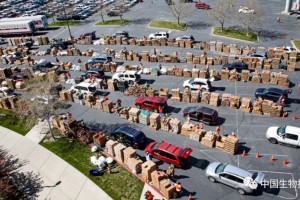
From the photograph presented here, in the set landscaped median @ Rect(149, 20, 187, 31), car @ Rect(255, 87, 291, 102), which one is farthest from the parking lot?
landscaped median @ Rect(149, 20, 187, 31)

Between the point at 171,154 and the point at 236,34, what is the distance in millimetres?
35293

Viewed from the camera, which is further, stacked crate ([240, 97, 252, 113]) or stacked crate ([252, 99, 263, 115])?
stacked crate ([240, 97, 252, 113])

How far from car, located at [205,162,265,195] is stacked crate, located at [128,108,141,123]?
34.3 ft

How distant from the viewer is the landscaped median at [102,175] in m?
23.5

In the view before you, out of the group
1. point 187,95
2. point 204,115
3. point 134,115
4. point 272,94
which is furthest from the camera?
point 187,95

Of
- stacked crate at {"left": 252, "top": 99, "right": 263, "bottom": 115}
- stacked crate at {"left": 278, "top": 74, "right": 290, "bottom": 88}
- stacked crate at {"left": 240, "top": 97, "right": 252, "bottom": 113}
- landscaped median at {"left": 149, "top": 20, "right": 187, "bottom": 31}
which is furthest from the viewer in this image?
landscaped median at {"left": 149, "top": 20, "right": 187, "bottom": 31}

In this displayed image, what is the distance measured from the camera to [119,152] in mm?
26125

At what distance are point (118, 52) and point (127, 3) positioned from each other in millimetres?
35006

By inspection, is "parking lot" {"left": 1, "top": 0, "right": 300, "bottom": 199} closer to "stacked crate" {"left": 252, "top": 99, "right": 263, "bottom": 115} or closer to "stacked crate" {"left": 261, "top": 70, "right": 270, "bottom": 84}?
"stacked crate" {"left": 252, "top": 99, "right": 263, "bottom": 115}

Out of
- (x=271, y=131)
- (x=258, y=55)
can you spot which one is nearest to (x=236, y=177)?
(x=271, y=131)

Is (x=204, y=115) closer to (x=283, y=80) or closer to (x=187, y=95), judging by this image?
(x=187, y=95)

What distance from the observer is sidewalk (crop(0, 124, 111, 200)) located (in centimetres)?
2406

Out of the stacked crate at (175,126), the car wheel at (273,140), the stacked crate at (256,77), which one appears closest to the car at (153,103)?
the stacked crate at (175,126)

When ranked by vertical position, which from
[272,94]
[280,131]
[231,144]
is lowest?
[231,144]
